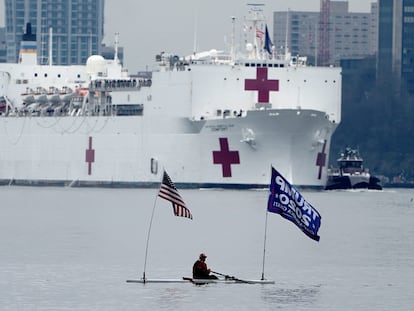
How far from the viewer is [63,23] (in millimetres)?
188750

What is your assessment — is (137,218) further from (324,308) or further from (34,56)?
(34,56)

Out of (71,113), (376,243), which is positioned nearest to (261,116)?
(71,113)

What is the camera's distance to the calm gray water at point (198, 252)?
3297 cm

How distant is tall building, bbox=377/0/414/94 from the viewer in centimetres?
12256

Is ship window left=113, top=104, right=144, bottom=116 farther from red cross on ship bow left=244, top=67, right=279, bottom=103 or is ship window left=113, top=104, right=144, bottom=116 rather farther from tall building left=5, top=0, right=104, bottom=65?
tall building left=5, top=0, right=104, bottom=65

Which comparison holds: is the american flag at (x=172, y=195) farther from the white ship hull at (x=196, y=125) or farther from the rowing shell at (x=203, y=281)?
the white ship hull at (x=196, y=125)

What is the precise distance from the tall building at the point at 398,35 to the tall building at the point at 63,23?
47.7 metres

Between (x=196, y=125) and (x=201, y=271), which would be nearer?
(x=201, y=271)

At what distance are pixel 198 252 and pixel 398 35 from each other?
87592mm

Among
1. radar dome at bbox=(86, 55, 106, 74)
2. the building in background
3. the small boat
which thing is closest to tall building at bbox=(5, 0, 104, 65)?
the building in background

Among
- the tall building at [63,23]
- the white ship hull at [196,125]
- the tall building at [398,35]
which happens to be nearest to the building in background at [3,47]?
the tall building at [63,23]

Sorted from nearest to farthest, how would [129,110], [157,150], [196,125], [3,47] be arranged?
[196,125], [157,150], [129,110], [3,47]

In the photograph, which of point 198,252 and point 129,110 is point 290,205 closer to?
point 198,252

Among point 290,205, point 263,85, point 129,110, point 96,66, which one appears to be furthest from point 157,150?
point 290,205
